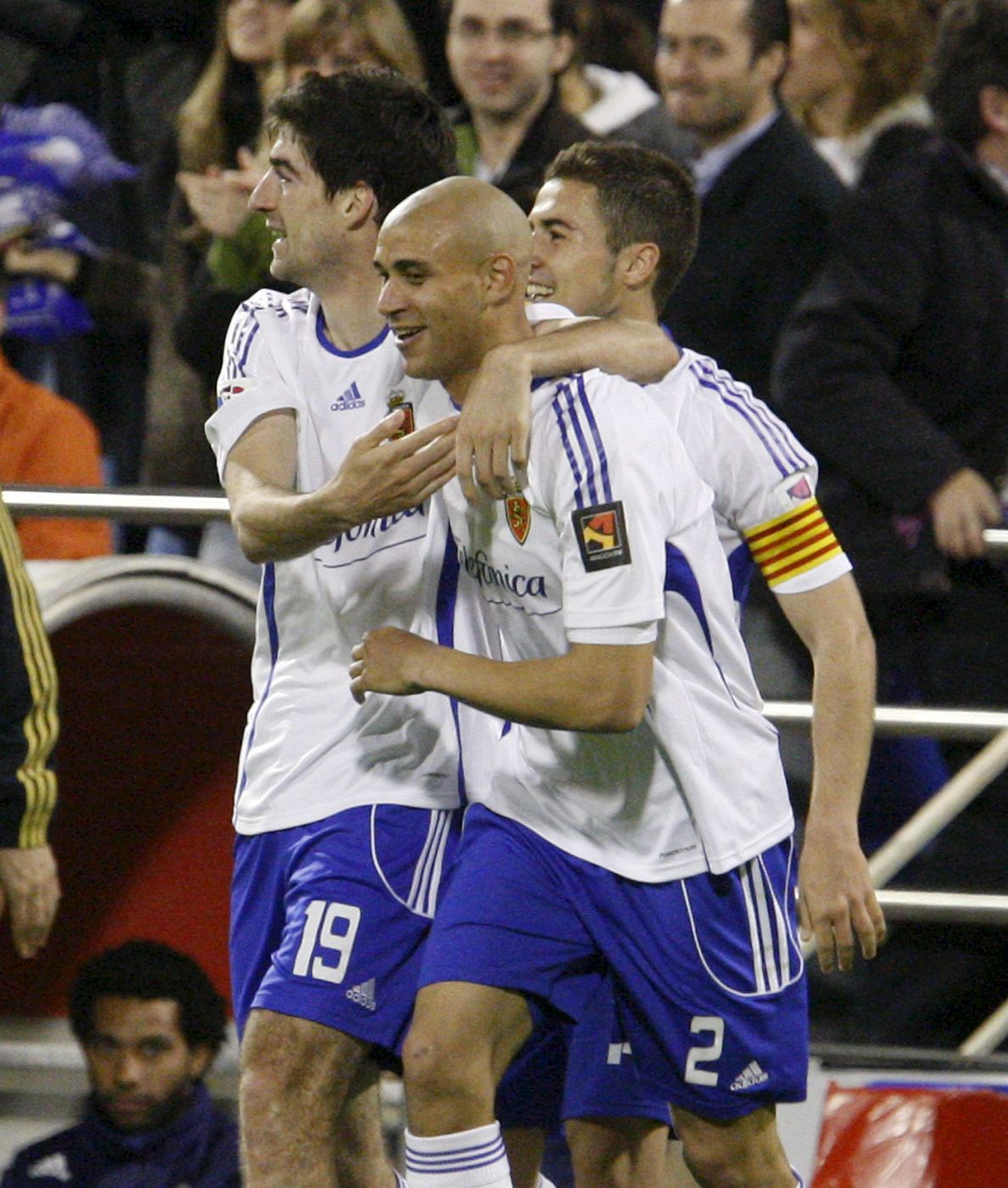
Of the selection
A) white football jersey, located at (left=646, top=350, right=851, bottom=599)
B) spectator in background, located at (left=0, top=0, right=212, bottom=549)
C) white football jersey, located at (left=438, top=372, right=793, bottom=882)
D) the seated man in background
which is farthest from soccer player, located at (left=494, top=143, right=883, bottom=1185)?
spectator in background, located at (left=0, top=0, right=212, bottom=549)

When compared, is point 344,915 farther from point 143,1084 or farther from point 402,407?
point 143,1084

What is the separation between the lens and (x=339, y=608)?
11.2 ft

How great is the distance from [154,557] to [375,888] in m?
1.50

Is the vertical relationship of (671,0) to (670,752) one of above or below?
above

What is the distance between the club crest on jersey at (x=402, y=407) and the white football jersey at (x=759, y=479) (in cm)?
38

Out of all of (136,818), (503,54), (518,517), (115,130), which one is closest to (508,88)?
(503,54)

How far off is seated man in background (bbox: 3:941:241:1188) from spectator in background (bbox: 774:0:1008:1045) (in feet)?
5.47

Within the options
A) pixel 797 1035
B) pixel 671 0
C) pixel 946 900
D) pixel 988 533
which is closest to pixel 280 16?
pixel 671 0

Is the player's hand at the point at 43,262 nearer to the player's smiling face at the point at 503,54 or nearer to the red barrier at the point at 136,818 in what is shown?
the red barrier at the point at 136,818

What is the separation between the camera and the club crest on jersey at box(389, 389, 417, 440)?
3344mm

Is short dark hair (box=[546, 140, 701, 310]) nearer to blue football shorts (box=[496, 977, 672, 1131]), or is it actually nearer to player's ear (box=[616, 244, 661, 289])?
player's ear (box=[616, 244, 661, 289])

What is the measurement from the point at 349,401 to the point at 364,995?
903 mm

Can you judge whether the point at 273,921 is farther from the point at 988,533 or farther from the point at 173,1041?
the point at 988,533

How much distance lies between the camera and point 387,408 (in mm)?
3383
